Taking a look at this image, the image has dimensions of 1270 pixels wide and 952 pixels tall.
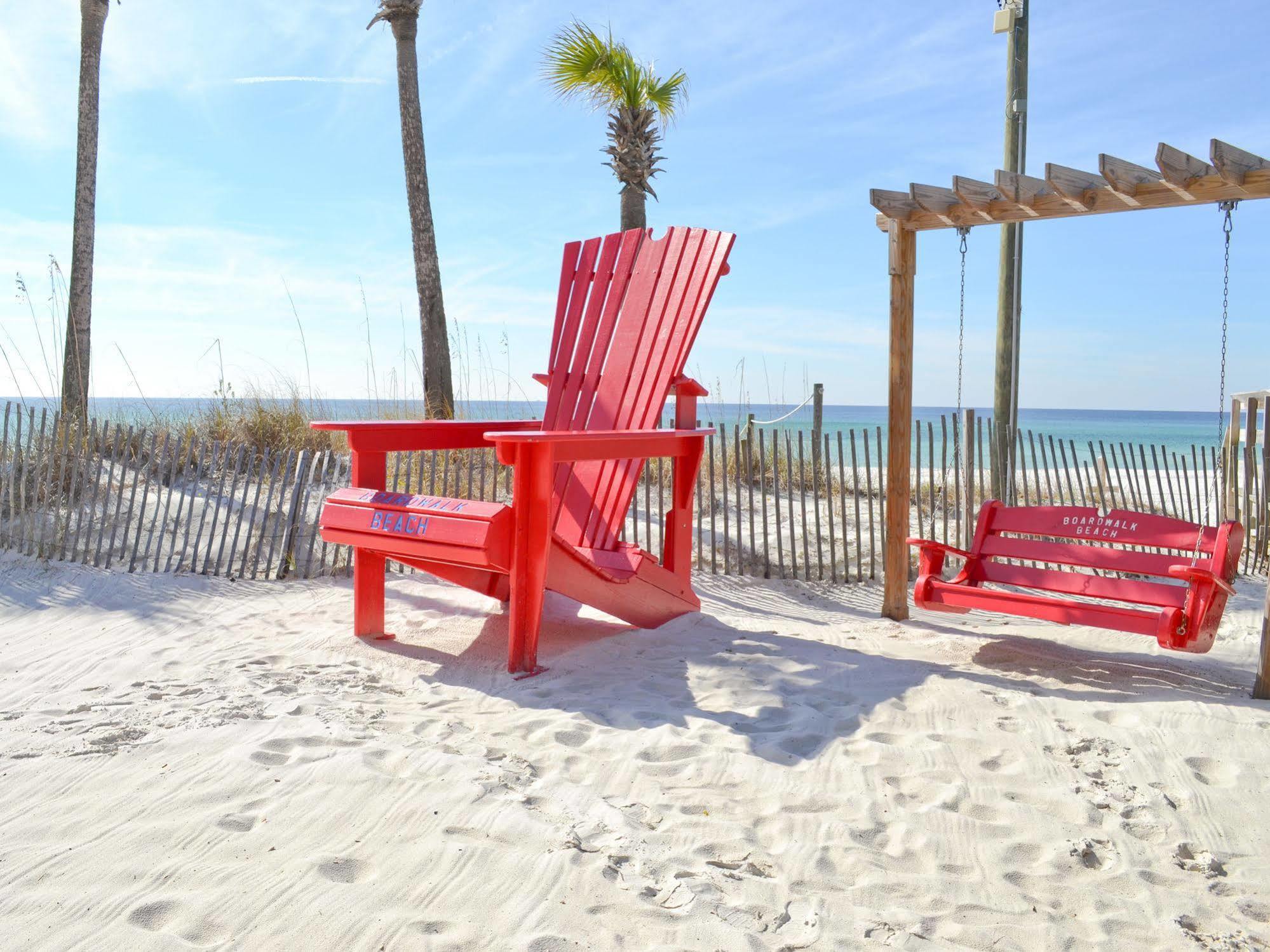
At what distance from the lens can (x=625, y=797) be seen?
Result: 199cm

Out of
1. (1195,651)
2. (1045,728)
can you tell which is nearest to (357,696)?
(1045,728)

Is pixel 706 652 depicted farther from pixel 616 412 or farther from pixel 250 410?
pixel 250 410

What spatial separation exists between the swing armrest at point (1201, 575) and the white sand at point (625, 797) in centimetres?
37

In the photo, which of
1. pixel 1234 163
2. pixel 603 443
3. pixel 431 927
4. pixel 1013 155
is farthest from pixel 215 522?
pixel 1013 155

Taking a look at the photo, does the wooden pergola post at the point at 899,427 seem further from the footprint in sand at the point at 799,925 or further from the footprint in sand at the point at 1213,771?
the footprint in sand at the point at 799,925

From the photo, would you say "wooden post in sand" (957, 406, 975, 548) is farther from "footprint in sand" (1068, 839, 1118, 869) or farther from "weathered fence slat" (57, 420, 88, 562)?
"weathered fence slat" (57, 420, 88, 562)

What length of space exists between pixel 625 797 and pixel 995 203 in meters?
2.98

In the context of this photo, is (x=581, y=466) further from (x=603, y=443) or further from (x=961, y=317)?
(x=961, y=317)

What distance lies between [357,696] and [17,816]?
956 mm

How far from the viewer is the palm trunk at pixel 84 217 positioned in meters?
6.95

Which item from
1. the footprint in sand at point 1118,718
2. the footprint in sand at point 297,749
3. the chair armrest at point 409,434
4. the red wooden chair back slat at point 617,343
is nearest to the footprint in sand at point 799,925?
the footprint in sand at point 297,749

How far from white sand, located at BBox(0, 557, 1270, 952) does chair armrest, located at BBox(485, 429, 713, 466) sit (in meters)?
0.72

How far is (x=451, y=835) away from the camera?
174 centimetres

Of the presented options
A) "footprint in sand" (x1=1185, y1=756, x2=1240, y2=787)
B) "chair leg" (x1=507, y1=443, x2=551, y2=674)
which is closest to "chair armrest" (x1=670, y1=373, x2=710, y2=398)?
"chair leg" (x1=507, y1=443, x2=551, y2=674)
